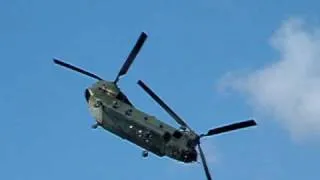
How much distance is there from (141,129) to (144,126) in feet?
1.20

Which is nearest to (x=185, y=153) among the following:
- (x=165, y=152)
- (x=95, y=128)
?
(x=165, y=152)

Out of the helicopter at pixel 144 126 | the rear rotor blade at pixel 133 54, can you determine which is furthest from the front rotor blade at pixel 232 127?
the rear rotor blade at pixel 133 54

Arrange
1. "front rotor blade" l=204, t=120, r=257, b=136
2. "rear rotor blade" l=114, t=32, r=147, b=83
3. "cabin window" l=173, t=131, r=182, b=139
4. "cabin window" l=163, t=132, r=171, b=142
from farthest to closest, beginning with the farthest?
"rear rotor blade" l=114, t=32, r=147, b=83
"front rotor blade" l=204, t=120, r=257, b=136
"cabin window" l=173, t=131, r=182, b=139
"cabin window" l=163, t=132, r=171, b=142

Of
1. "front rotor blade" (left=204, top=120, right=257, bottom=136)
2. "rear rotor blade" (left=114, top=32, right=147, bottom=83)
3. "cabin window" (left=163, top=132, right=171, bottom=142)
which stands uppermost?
"rear rotor blade" (left=114, top=32, right=147, bottom=83)

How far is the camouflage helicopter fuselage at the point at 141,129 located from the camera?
2832 inches

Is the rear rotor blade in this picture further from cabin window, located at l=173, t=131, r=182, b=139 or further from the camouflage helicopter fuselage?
cabin window, located at l=173, t=131, r=182, b=139

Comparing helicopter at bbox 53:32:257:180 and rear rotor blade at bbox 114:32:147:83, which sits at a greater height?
rear rotor blade at bbox 114:32:147:83

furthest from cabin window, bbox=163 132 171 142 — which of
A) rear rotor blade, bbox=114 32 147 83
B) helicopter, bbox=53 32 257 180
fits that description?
rear rotor blade, bbox=114 32 147 83

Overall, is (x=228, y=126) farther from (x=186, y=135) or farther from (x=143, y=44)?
(x=143, y=44)

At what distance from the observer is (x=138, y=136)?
72.4 metres

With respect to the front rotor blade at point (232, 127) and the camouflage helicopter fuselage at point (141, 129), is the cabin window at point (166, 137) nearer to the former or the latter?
the camouflage helicopter fuselage at point (141, 129)

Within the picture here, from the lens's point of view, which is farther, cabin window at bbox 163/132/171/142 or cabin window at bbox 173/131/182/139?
cabin window at bbox 173/131/182/139

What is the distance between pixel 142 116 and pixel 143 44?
26.5ft

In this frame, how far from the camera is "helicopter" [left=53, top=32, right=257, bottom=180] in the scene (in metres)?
72.0
